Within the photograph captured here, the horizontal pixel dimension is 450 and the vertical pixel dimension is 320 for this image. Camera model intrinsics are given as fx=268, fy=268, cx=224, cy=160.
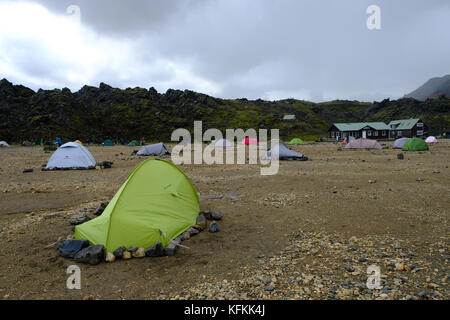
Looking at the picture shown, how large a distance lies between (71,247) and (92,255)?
2.61 feet

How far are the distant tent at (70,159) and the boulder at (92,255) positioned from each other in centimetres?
1637

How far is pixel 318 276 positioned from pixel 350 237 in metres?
2.32

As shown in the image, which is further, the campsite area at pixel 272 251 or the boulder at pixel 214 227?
the boulder at pixel 214 227

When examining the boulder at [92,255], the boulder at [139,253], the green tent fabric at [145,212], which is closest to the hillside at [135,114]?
the green tent fabric at [145,212]

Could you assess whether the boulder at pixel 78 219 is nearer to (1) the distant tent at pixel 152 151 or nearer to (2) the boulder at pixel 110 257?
(2) the boulder at pixel 110 257

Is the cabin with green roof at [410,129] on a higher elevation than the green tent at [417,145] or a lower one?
higher

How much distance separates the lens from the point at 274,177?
52.6 feet

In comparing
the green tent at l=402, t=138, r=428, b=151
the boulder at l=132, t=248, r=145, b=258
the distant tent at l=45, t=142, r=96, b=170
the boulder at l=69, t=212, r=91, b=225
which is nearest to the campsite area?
the boulder at l=132, t=248, r=145, b=258

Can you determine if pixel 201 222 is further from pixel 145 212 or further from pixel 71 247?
pixel 71 247

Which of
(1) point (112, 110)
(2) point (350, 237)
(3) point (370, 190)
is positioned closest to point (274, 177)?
(3) point (370, 190)

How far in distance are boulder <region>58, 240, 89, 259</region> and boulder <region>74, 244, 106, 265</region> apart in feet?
0.64

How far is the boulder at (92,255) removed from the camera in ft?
18.9

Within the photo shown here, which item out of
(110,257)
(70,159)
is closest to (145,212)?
(110,257)
